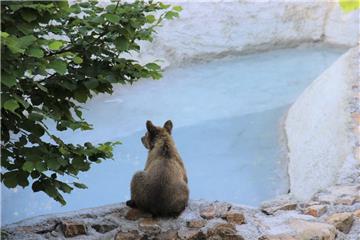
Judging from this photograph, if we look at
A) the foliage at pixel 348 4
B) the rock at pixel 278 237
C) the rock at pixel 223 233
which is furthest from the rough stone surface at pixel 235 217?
the foliage at pixel 348 4

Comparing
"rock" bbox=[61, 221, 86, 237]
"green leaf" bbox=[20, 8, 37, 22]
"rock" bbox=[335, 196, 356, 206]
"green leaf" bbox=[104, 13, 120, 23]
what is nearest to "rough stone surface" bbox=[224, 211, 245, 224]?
"rock" bbox=[335, 196, 356, 206]

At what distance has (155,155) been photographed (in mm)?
4039

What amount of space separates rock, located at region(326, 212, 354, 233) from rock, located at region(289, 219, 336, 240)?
3.0 inches

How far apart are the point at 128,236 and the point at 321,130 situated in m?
3.26

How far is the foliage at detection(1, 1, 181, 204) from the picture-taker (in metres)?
2.59

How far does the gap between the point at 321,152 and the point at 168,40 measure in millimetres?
5257

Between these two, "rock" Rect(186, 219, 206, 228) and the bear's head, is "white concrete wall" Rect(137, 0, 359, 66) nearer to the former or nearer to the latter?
the bear's head

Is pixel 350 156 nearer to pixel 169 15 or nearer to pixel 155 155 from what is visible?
pixel 155 155

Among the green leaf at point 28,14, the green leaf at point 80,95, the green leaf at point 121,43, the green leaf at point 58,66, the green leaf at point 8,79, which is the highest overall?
the green leaf at point 28,14

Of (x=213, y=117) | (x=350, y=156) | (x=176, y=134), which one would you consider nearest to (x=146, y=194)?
(x=350, y=156)

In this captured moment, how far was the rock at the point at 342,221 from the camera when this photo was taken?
373 cm

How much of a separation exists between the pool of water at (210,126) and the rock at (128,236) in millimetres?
2308

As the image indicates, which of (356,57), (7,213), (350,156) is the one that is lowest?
(7,213)

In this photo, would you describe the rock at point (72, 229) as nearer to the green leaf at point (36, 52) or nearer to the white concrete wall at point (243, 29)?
the green leaf at point (36, 52)
